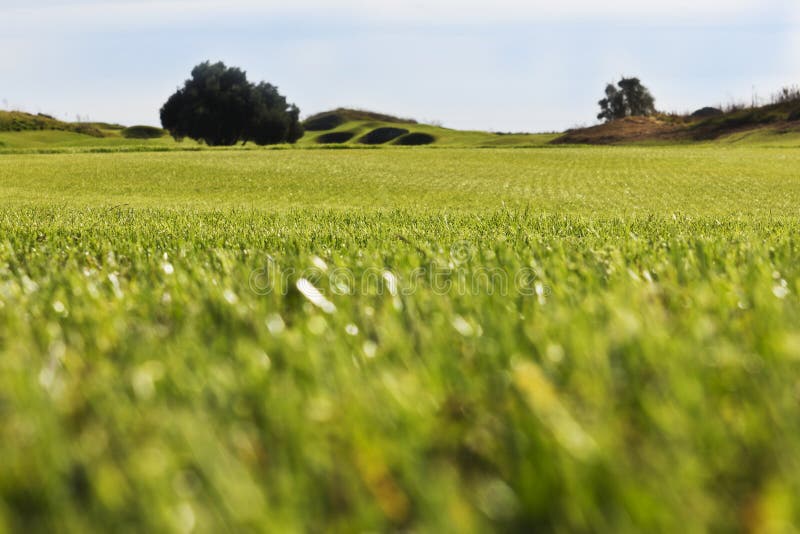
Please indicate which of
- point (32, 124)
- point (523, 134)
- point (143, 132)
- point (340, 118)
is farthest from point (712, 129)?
point (32, 124)

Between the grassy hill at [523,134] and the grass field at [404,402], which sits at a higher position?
the grassy hill at [523,134]

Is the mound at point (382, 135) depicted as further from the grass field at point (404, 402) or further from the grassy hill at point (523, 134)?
the grass field at point (404, 402)

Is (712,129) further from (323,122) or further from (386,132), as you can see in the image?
(323,122)

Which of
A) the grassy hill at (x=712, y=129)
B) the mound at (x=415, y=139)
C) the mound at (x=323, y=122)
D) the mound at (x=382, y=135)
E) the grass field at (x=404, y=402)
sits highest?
the mound at (x=323, y=122)

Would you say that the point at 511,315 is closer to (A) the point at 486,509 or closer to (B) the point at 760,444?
(B) the point at 760,444

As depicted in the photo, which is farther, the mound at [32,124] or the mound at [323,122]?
the mound at [323,122]

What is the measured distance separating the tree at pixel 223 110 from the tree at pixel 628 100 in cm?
4885

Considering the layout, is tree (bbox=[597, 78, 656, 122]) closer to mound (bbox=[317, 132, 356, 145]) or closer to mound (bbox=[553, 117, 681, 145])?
mound (bbox=[553, 117, 681, 145])

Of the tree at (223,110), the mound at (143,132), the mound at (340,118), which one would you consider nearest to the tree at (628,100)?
the mound at (340,118)

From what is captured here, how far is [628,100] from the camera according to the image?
104 m

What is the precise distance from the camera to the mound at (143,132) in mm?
103062

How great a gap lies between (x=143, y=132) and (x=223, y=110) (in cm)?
3392

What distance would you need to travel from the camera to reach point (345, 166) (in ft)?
95.2

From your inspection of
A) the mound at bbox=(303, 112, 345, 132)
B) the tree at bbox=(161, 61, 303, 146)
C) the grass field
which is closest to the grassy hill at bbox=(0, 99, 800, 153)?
the tree at bbox=(161, 61, 303, 146)
